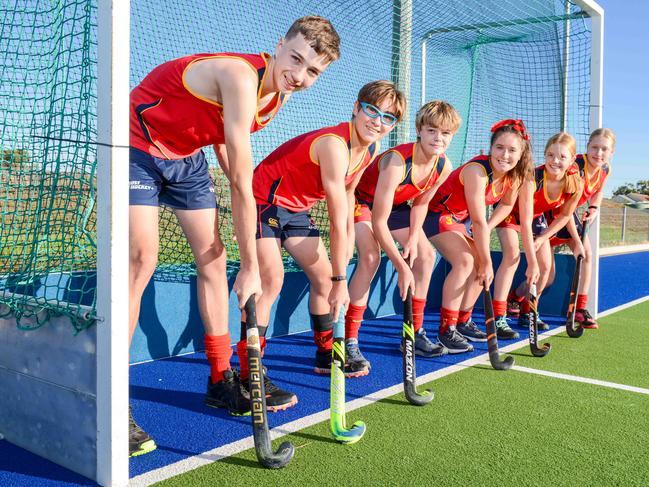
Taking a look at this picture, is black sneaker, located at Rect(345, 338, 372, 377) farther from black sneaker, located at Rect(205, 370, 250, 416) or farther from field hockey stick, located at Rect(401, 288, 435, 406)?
black sneaker, located at Rect(205, 370, 250, 416)

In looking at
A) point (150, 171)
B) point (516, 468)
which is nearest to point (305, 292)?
point (150, 171)

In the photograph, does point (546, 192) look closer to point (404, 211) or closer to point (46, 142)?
point (404, 211)

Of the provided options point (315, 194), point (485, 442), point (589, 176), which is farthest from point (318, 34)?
point (589, 176)

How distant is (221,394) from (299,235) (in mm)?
973

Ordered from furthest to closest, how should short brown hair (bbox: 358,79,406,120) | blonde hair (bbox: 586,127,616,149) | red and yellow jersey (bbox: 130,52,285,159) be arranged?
blonde hair (bbox: 586,127,616,149), short brown hair (bbox: 358,79,406,120), red and yellow jersey (bbox: 130,52,285,159)

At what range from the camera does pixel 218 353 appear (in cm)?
298

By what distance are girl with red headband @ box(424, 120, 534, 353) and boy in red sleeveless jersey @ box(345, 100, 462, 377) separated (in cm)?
19

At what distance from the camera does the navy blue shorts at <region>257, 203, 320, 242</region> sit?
336 cm

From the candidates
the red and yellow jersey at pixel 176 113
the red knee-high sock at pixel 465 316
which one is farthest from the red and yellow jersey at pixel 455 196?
the red and yellow jersey at pixel 176 113

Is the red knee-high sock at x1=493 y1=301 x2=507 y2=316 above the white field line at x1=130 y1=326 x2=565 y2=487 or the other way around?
above

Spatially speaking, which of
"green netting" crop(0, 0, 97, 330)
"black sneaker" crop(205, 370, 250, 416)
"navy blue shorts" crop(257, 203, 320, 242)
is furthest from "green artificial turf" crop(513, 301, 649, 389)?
"green netting" crop(0, 0, 97, 330)

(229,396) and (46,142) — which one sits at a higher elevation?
(46,142)

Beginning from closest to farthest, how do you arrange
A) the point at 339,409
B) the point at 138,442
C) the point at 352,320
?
the point at 138,442 < the point at 339,409 < the point at 352,320

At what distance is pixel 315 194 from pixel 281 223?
247 millimetres
